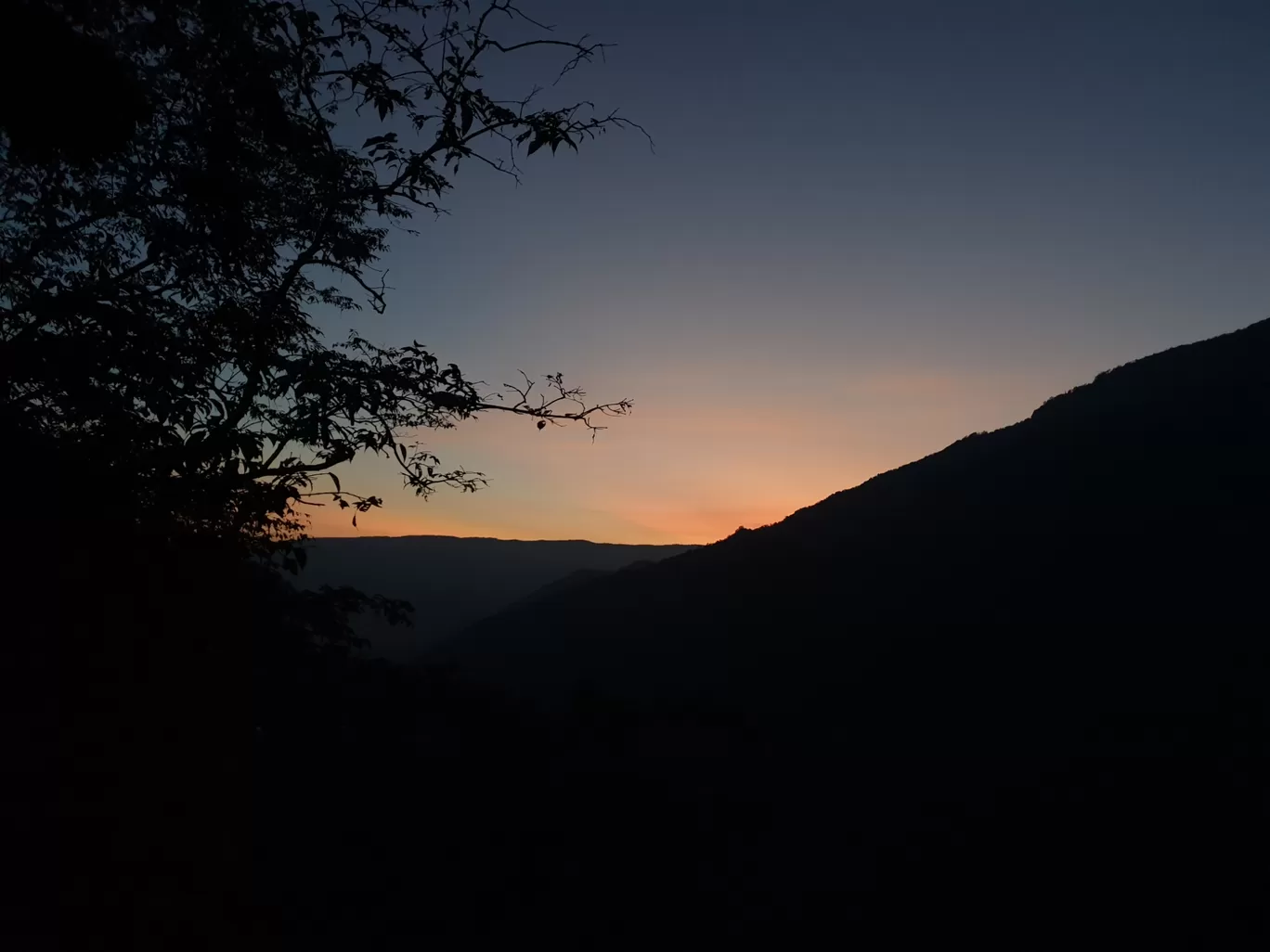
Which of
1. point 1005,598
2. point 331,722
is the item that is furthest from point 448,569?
point 331,722

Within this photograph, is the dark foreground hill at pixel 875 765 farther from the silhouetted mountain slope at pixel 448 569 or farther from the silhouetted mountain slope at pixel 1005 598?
the silhouetted mountain slope at pixel 448 569

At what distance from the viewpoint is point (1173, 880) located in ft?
37.8

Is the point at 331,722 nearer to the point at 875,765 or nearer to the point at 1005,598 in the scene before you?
the point at 875,765

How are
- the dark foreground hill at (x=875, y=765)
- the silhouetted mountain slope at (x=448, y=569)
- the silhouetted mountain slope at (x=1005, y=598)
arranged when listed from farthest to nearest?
the silhouetted mountain slope at (x=448, y=569)
the silhouetted mountain slope at (x=1005, y=598)
the dark foreground hill at (x=875, y=765)

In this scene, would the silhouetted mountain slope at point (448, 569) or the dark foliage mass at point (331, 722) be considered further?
the silhouetted mountain slope at point (448, 569)

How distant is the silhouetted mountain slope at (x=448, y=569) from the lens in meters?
87.4

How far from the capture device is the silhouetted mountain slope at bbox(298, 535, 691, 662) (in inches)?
3440

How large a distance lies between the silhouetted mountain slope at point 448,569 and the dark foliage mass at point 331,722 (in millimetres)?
62855

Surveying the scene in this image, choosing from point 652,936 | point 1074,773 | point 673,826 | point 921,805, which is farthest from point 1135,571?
point 652,936

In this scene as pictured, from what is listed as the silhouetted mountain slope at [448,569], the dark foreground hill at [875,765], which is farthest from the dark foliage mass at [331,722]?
the silhouetted mountain slope at [448,569]

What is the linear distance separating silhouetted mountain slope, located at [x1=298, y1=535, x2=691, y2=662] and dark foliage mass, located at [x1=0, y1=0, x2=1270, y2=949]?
6285 centimetres

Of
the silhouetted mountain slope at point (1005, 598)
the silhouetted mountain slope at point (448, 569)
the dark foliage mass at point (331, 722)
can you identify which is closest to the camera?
the dark foliage mass at point (331, 722)

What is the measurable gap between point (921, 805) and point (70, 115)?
16.0 meters

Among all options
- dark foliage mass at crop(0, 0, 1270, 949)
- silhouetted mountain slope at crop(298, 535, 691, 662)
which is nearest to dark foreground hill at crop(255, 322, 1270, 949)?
dark foliage mass at crop(0, 0, 1270, 949)
